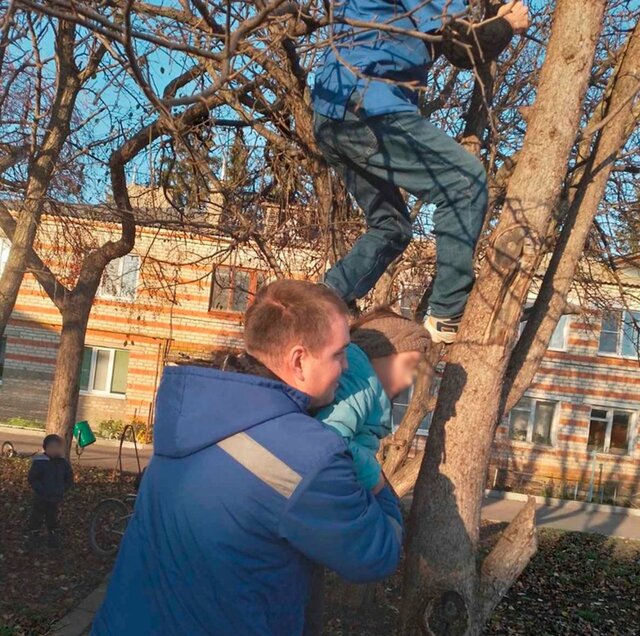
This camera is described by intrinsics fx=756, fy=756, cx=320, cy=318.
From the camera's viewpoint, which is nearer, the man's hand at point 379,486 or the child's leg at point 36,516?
the man's hand at point 379,486

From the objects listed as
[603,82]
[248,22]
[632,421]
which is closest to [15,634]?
[248,22]

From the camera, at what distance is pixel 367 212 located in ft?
10.1

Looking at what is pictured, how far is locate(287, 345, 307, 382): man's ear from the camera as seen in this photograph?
5.83ft

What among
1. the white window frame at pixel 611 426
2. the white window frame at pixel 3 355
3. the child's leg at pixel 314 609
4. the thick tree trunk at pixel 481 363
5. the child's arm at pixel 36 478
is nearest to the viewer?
the child's leg at pixel 314 609

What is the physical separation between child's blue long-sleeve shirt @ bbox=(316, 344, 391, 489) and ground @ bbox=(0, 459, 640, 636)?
3.39m

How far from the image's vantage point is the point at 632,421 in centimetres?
→ 2291

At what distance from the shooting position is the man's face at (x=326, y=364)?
69.6 inches

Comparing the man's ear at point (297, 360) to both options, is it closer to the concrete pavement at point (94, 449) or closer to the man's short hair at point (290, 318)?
the man's short hair at point (290, 318)

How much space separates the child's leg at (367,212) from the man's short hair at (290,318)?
3.37ft

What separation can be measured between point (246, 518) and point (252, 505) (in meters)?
0.03

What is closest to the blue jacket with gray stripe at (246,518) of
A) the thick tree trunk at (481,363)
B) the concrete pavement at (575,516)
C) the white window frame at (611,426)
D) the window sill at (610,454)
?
the thick tree trunk at (481,363)

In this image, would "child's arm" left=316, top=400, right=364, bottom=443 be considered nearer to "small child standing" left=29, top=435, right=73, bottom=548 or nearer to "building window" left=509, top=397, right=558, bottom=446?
"small child standing" left=29, top=435, right=73, bottom=548

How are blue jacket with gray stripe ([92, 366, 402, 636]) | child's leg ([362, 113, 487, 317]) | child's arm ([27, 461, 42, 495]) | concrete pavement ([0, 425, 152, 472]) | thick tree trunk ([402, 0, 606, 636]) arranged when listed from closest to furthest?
blue jacket with gray stripe ([92, 366, 402, 636])
child's leg ([362, 113, 487, 317])
thick tree trunk ([402, 0, 606, 636])
child's arm ([27, 461, 42, 495])
concrete pavement ([0, 425, 152, 472])

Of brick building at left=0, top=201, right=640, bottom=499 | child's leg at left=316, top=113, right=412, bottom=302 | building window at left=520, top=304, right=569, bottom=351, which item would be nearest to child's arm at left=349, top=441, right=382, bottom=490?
child's leg at left=316, top=113, right=412, bottom=302
